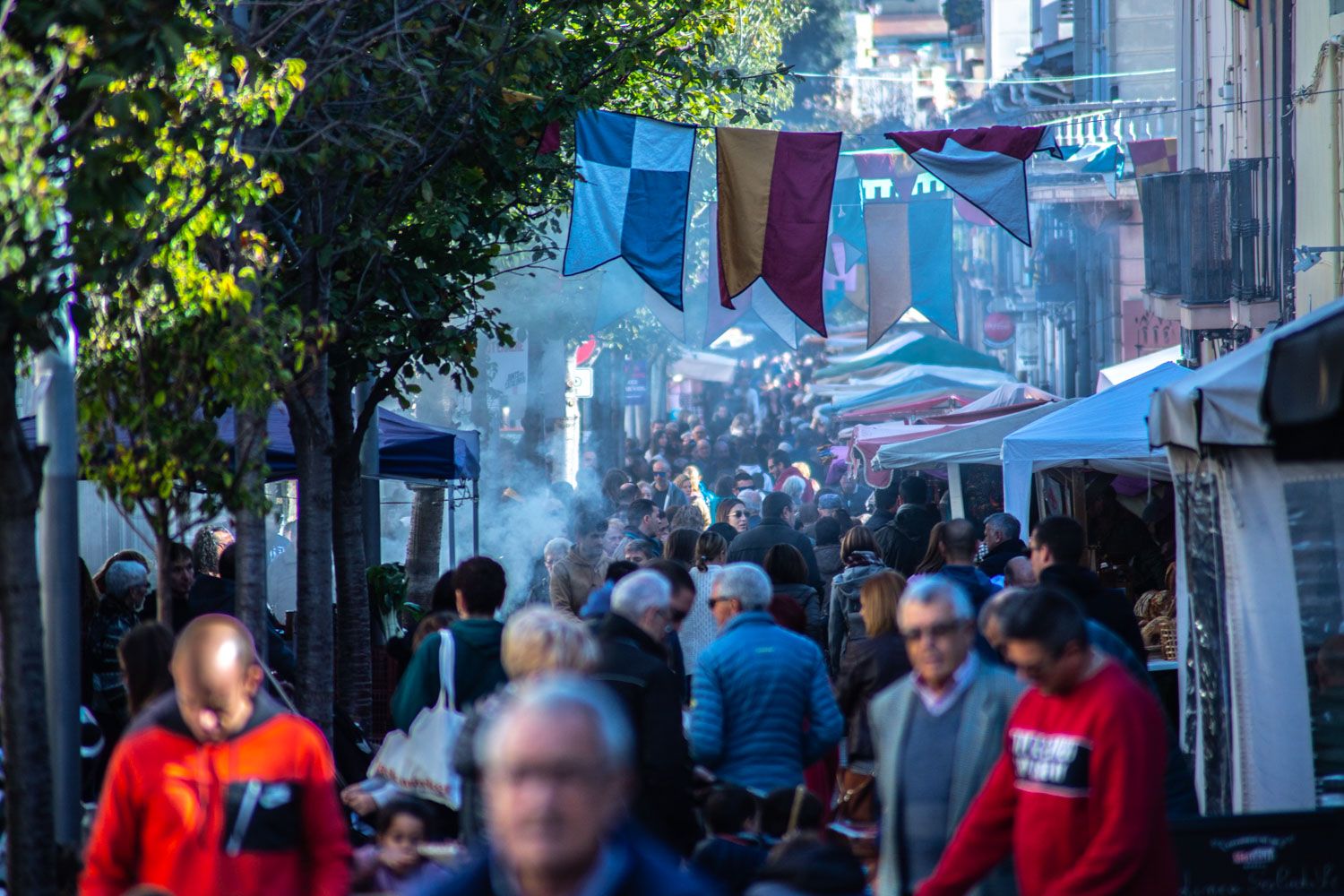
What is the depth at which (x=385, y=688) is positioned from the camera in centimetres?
1202

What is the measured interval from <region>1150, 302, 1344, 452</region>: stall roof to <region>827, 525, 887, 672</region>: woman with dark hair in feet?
10.2

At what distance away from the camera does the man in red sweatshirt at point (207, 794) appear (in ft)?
14.1

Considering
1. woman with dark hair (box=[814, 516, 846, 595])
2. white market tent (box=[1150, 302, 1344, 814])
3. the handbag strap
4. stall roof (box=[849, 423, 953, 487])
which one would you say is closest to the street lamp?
woman with dark hair (box=[814, 516, 846, 595])

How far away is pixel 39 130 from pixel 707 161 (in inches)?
1169

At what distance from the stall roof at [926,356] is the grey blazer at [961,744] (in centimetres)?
2528

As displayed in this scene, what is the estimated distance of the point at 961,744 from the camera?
5.14 metres

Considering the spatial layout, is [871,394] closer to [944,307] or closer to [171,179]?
[944,307]

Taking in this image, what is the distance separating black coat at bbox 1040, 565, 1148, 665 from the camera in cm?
734

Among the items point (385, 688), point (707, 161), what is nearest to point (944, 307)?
point (385, 688)

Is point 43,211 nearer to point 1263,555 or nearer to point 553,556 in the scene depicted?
point 1263,555

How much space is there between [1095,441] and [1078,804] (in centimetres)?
874

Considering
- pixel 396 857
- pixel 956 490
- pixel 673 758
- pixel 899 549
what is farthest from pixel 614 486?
pixel 396 857

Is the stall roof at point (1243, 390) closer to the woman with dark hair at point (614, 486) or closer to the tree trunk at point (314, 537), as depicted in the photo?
the tree trunk at point (314, 537)

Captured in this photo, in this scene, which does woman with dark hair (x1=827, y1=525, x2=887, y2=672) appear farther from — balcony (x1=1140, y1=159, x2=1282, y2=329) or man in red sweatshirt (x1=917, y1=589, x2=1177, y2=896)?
balcony (x1=1140, y1=159, x2=1282, y2=329)
